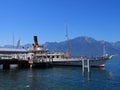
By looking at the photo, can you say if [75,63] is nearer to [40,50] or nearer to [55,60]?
[55,60]

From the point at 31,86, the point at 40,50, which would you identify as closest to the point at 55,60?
the point at 40,50

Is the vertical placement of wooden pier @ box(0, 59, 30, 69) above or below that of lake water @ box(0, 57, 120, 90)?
above

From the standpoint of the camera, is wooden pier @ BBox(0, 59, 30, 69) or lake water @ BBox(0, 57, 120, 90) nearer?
lake water @ BBox(0, 57, 120, 90)

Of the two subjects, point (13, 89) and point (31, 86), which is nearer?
point (13, 89)

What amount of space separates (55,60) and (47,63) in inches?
225

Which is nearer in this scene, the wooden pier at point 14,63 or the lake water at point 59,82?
the lake water at point 59,82

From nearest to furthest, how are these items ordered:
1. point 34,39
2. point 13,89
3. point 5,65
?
point 13,89, point 5,65, point 34,39

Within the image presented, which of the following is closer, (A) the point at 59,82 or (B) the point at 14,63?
(A) the point at 59,82

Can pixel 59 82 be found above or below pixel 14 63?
below

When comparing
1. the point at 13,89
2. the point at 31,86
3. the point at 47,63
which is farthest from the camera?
the point at 47,63

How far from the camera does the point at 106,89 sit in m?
→ 45.2

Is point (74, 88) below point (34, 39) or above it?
below

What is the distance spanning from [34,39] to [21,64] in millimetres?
29677

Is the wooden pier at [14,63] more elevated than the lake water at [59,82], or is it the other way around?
the wooden pier at [14,63]
